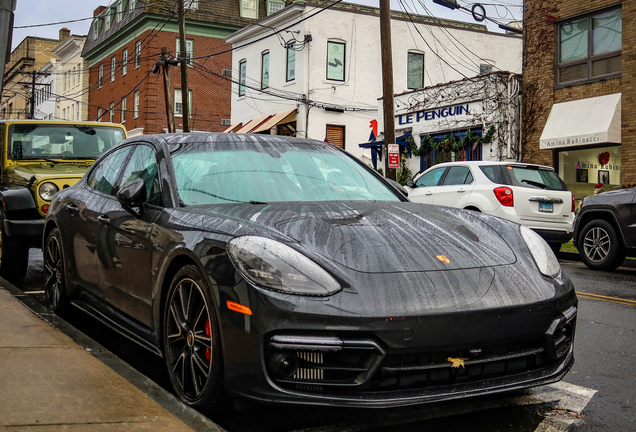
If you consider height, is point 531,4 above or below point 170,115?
above

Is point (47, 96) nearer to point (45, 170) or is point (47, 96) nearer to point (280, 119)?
point (280, 119)

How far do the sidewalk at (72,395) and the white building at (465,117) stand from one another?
19.0 meters

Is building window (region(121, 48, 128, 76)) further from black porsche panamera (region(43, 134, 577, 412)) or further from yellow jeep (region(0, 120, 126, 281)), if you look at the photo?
black porsche panamera (region(43, 134, 577, 412))

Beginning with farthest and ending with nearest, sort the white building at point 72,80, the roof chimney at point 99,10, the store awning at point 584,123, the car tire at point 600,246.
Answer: the white building at point 72,80 → the roof chimney at point 99,10 → the store awning at point 584,123 → the car tire at point 600,246

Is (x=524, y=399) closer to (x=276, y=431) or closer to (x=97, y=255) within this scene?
(x=276, y=431)

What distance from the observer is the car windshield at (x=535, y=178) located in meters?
13.0

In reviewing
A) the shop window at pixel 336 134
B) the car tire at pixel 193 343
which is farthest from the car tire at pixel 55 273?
the shop window at pixel 336 134

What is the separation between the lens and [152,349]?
4.13 metres

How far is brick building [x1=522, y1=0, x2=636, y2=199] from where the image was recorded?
1867cm

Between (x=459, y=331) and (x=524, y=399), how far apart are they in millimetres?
1044

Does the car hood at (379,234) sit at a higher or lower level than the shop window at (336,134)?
lower

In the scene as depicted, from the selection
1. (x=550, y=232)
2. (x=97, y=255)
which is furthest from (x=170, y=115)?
(x=97, y=255)

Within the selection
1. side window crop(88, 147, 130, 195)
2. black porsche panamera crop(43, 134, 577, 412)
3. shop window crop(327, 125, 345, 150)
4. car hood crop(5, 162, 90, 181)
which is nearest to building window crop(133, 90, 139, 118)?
shop window crop(327, 125, 345, 150)

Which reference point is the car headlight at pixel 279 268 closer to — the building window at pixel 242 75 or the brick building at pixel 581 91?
the brick building at pixel 581 91
